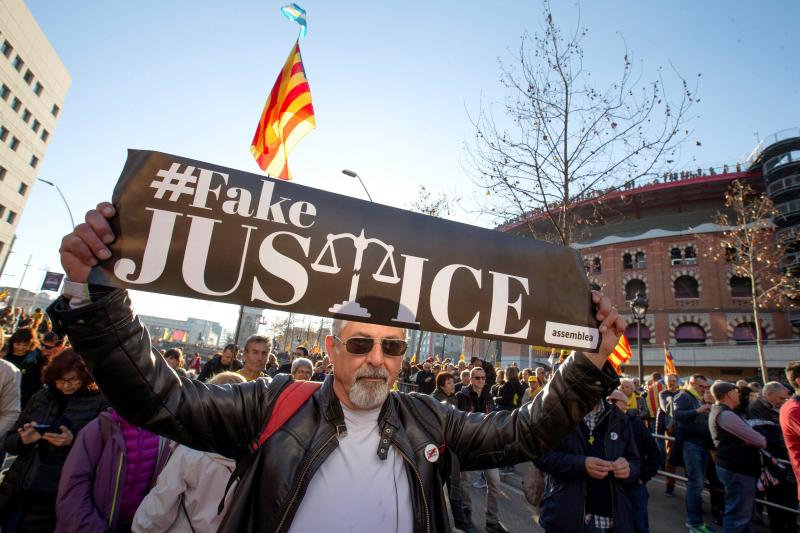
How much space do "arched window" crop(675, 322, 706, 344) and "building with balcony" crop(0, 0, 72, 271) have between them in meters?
65.2

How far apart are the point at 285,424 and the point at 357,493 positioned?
17.2 inches

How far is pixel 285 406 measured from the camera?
185cm

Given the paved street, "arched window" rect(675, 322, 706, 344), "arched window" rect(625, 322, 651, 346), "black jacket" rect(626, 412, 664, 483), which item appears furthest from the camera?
"arched window" rect(625, 322, 651, 346)

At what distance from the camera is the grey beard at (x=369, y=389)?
1.90 metres

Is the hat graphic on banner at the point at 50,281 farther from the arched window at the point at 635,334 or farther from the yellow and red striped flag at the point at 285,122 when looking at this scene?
the arched window at the point at 635,334

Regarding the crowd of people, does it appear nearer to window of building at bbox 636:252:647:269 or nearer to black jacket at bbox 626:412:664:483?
black jacket at bbox 626:412:664:483

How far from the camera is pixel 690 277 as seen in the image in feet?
106

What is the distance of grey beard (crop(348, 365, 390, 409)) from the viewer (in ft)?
6.23

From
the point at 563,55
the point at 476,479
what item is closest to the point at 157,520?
the point at 476,479

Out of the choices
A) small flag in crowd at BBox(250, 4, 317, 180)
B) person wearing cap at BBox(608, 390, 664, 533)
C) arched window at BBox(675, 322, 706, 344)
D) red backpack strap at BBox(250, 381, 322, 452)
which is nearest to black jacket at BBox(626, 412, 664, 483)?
person wearing cap at BBox(608, 390, 664, 533)

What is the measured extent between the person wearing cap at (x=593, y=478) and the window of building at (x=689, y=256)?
114 feet

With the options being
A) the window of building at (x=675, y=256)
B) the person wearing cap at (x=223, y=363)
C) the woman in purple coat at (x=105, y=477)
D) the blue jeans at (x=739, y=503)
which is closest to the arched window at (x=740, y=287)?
the window of building at (x=675, y=256)

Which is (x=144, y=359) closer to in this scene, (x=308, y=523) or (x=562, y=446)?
(x=308, y=523)

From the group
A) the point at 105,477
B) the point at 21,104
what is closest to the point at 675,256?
the point at 105,477
